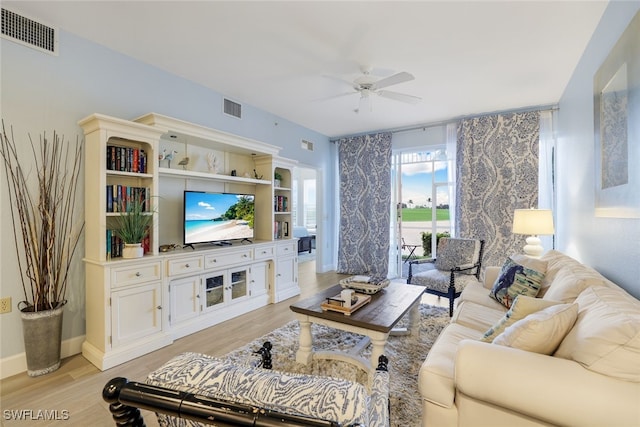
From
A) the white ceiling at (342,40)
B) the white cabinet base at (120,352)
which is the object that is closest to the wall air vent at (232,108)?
the white ceiling at (342,40)

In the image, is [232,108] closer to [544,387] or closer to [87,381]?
[87,381]

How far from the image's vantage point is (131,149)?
2594mm

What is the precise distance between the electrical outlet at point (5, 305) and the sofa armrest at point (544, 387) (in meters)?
3.11

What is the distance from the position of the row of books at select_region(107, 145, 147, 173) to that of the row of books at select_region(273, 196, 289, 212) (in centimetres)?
179

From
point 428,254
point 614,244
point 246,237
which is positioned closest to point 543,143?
point 428,254

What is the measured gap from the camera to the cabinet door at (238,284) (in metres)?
3.36

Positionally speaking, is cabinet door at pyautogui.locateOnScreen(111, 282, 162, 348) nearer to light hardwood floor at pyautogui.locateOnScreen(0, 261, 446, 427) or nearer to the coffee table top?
light hardwood floor at pyautogui.locateOnScreen(0, 261, 446, 427)

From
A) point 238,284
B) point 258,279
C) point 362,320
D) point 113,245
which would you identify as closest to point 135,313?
point 113,245

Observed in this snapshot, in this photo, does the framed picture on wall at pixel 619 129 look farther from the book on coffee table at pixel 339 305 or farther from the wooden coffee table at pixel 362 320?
the book on coffee table at pixel 339 305

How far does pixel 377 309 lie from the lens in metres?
2.21

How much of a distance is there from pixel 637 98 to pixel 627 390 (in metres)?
1.50

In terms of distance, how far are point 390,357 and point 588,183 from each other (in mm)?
2249

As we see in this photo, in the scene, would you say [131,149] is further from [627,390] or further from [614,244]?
[614,244]

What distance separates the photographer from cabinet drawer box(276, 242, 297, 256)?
158 inches
